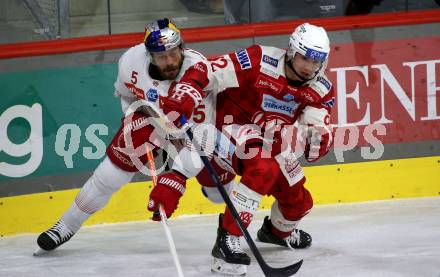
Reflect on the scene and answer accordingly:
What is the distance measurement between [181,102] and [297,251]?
1.08 meters

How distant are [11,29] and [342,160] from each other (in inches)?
82.2

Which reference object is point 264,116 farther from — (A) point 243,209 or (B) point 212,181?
(A) point 243,209

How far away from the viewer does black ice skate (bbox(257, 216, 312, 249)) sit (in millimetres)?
5367

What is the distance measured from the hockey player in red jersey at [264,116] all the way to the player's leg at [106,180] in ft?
1.18

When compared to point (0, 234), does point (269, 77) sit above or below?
above

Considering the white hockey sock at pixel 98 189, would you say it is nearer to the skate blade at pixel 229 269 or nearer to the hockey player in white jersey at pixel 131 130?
the hockey player in white jersey at pixel 131 130

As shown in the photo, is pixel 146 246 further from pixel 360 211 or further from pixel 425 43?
pixel 425 43

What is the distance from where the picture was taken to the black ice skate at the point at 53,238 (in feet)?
17.5

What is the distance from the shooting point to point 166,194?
15.6ft

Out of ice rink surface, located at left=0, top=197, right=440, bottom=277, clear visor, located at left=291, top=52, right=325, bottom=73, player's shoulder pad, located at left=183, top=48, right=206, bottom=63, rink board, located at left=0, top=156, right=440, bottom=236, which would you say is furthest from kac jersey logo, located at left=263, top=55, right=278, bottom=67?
rink board, located at left=0, top=156, right=440, bottom=236

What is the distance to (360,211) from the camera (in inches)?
245

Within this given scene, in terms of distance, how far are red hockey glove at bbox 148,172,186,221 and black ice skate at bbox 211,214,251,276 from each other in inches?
10.4

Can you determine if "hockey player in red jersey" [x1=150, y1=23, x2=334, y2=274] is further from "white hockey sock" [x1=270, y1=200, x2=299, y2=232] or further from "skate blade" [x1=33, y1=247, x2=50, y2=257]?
"skate blade" [x1=33, y1=247, x2=50, y2=257]

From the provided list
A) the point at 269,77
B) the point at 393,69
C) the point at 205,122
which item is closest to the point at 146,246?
the point at 205,122
